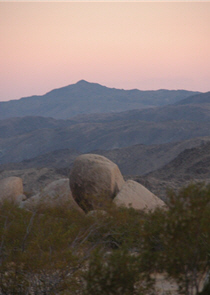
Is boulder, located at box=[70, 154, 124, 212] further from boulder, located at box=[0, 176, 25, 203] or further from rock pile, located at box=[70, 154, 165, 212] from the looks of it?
boulder, located at box=[0, 176, 25, 203]

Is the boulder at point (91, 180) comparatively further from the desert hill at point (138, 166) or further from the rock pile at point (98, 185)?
the desert hill at point (138, 166)

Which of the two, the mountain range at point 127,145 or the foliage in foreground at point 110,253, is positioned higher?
the foliage in foreground at point 110,253

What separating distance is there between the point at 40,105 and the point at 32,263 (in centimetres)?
19424

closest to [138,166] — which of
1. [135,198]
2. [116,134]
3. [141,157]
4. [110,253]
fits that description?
[141,157]

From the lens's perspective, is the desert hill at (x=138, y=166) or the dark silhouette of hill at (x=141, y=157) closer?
the desert hill at (x=138, y=166)

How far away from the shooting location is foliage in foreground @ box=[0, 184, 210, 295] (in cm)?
438

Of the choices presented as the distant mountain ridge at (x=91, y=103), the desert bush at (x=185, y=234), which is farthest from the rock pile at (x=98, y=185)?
the distant mountain ridge at (x=91, y=103)

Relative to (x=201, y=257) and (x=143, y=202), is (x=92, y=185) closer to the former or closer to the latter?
(x=143, y=202)

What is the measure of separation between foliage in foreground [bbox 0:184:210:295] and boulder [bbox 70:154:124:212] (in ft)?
12.3

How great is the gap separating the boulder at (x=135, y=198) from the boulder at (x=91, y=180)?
45 centimetres

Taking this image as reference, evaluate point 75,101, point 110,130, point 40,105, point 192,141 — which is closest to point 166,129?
point 110,130

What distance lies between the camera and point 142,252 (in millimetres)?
4996

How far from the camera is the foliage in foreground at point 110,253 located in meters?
4.38

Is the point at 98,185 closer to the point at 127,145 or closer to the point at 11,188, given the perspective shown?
the point at 11,188
